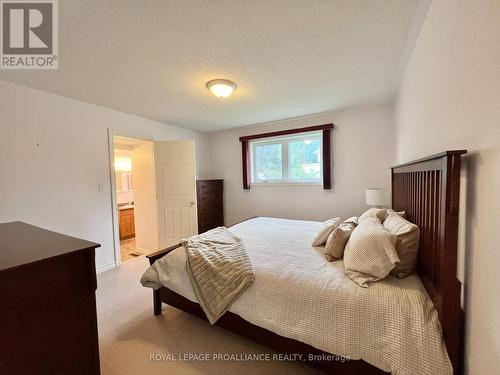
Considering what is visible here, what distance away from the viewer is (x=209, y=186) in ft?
14.4

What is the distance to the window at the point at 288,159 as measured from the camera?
12.6ft

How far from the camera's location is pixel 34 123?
8.07 feet

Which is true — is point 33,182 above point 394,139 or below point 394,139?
below

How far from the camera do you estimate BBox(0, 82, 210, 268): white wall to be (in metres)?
2.29

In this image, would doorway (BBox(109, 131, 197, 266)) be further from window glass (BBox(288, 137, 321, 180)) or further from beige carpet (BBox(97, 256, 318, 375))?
window glass (BBox(288, 137, 321, 180))

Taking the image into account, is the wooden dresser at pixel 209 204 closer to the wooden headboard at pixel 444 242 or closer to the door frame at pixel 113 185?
the door frame at pixel 113 185

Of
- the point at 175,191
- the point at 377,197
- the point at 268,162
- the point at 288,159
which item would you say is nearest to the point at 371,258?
the point at 377,197

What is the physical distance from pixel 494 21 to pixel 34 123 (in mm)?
3779

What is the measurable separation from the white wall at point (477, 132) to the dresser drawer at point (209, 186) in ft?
11.7

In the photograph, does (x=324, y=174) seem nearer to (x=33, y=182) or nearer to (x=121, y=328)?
(x=121, y=328)

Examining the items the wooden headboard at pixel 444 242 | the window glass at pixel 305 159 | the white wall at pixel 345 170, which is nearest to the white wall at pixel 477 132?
the wooden headboard at pixel 444 242

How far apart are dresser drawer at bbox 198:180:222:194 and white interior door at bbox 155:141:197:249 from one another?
0.88 ft

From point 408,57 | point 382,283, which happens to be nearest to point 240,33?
point 408,57

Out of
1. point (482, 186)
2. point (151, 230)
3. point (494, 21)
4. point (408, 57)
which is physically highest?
point (408, 57)
